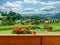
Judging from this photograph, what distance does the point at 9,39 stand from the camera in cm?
240

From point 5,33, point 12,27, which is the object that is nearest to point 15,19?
point 12,27

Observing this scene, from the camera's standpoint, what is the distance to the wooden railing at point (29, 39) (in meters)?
2.40

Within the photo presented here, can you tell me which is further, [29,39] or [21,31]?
[21,31]

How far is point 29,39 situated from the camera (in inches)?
95.0

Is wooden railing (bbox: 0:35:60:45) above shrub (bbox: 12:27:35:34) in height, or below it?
below

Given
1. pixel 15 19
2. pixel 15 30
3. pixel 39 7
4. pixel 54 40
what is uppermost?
pixel 39 7

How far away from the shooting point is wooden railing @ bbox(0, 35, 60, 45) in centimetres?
240

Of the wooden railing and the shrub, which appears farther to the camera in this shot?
the shrub

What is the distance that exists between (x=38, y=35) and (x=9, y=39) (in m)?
0.51

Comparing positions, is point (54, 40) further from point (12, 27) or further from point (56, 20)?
point (12, 27)

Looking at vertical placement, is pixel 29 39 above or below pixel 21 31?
below

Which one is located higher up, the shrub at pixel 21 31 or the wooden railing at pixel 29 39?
the shrub at pixel 21 31

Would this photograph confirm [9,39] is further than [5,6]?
No

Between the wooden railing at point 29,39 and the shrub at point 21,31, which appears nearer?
the wooden railing at point 29,39
